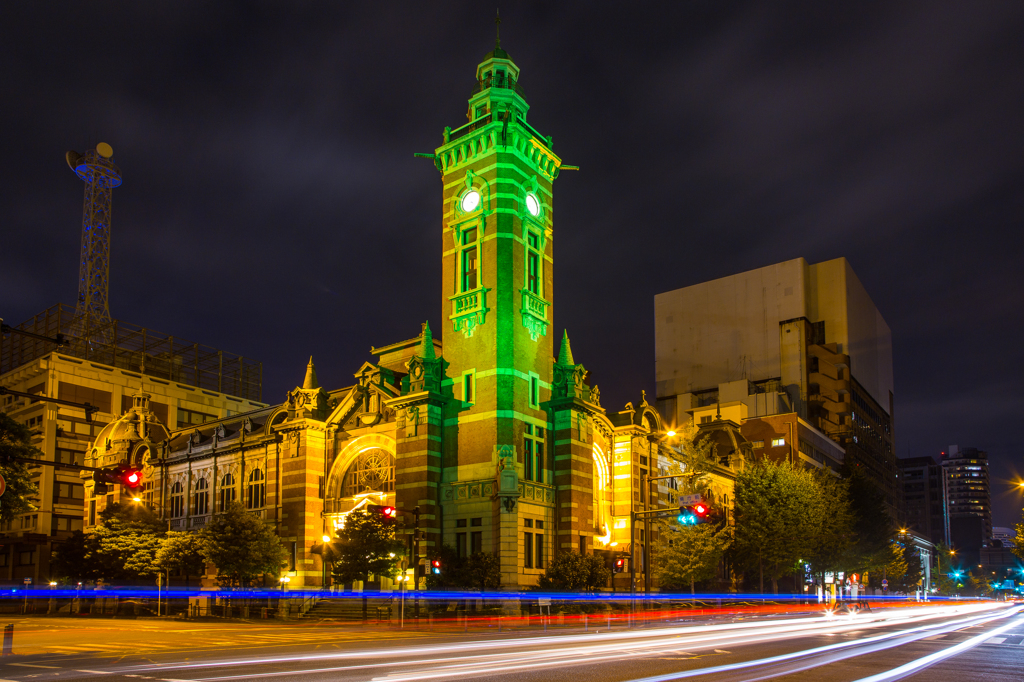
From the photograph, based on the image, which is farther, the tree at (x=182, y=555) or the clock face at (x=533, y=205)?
the clock face at (x=533, y=205)

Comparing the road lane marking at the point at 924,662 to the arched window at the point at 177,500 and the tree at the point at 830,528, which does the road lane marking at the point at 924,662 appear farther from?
the arched window at the point at 177,500

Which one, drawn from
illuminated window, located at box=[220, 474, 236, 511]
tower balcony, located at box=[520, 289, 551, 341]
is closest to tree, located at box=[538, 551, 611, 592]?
tower balcony, located at box=[520, 289, 551, 341]

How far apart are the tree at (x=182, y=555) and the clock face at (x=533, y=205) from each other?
3111 cm

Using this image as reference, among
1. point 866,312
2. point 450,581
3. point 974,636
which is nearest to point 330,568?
point 450,581

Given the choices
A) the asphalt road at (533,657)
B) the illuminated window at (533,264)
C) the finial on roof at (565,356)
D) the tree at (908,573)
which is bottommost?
the tree at (908,573)

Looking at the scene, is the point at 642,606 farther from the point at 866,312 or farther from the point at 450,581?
the point at 866,312

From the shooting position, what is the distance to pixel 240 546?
52.4 meters

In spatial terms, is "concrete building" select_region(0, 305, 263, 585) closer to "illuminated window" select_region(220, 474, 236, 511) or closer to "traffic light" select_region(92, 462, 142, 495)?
"illuminated window" select_region(220, 474, 236, 511)

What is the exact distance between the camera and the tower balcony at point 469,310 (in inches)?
2157

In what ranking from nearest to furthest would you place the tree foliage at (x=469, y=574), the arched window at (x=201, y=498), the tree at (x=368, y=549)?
1. the tree at (x=368, y=549)
2. the tree foliage at (x=469, y=574)
3. the arched window at (x=201, y=498)

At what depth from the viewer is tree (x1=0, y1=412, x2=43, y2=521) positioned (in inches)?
1555

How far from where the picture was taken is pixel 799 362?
11456 cm

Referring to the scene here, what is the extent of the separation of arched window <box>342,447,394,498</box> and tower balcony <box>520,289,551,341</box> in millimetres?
12578

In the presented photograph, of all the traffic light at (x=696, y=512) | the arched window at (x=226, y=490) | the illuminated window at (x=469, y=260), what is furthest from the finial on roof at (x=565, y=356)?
the arched window at (x=226, y=490)
